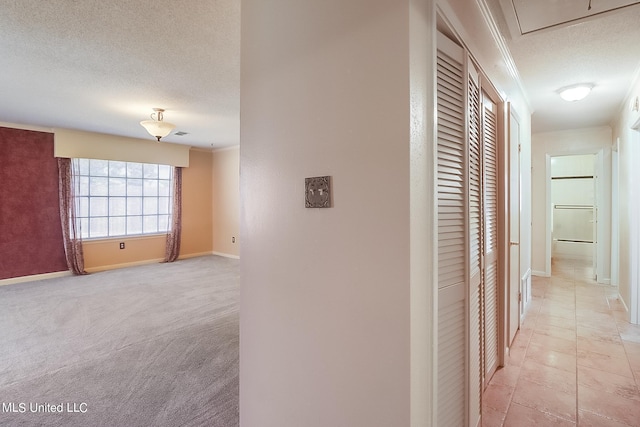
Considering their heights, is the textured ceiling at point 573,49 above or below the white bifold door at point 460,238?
above

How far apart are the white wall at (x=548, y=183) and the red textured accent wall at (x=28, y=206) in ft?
26.4

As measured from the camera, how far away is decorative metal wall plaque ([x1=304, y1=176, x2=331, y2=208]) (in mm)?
1152

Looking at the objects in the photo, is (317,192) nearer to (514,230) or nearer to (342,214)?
(342,214)

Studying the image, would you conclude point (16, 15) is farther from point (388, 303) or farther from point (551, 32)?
point (551, 32)

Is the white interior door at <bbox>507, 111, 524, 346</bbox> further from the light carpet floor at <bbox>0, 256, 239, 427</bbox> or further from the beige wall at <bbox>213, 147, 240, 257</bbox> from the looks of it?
the beige wall at <bbox>213, 147, 240, 257</bbox>

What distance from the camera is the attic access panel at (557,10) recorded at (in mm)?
1586

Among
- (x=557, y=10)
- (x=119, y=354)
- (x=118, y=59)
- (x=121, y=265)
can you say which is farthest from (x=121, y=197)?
(x=557, y=10)

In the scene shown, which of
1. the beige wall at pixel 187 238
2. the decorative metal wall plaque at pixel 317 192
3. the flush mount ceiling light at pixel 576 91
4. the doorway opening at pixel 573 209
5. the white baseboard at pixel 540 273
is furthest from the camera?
the doorway opening at pixel 573 209

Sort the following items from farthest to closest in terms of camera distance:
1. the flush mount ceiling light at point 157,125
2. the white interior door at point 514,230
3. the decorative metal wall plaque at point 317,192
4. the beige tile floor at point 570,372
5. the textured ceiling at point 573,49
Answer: the flush mount ceiling light at point 157,125 < the white interior door at point 514,230 < the beige tile floor at point 570,372 < the textured ceiling at point 573,49 < the decorative metal wall plaque at point 317,192

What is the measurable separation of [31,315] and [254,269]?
3.66 meters

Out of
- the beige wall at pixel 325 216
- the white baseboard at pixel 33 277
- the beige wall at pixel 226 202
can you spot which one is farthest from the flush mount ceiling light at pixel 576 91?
the white baseboard at pixel 33 277

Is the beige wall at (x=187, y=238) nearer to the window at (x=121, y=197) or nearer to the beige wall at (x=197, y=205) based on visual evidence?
the beige wall at (x=197, y=205)

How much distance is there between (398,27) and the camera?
0.99 meters

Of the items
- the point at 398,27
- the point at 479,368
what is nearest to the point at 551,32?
the point at 398,27
